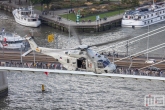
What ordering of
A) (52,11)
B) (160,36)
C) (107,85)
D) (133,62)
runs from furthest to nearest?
(52,11) → (160,36) → (107,85) → (133,62)

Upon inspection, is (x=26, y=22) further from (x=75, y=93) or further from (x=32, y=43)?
(x=32, y=43)

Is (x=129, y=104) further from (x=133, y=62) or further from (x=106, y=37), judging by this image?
(x=106, y=37)

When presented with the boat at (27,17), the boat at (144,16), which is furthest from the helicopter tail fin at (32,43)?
the boat at (144,16)

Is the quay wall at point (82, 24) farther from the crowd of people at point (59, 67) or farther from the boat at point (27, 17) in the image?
the crowd of people at point (59, 67)

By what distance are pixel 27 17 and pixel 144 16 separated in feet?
54.3

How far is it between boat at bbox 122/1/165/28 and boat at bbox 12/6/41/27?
12.3 metres

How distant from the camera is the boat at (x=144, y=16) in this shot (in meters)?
91.7

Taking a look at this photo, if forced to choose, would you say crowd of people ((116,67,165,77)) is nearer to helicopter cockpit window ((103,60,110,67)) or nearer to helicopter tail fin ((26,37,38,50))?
helicopter cockpit window ((103,60,110,67))

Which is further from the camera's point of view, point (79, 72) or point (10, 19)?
point (10, 19)

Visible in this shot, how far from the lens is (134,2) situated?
9819 cm

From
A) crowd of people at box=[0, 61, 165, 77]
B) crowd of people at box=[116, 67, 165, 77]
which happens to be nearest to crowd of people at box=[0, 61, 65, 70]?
crowd of people at box=[0, 61, 165, 77]

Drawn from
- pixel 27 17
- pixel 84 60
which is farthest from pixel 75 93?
pixel 27 17

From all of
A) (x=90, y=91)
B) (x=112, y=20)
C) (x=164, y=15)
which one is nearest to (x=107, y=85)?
(x=90, y=91)

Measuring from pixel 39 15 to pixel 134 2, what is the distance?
47.3ft
